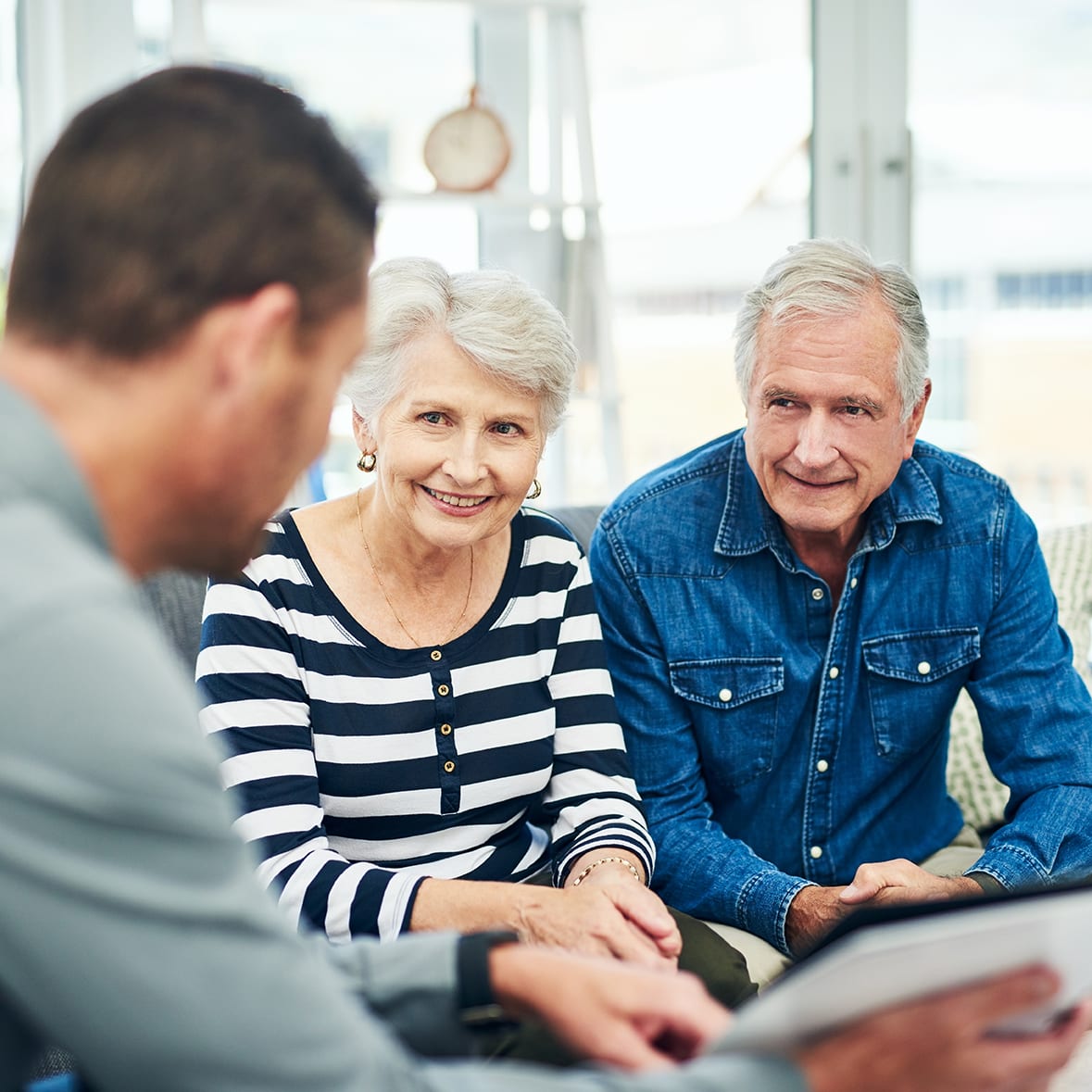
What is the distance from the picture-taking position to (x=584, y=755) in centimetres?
169

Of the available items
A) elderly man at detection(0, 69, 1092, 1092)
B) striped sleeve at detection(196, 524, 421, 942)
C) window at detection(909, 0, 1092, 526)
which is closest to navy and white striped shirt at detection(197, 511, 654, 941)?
striped sleeve at detection(196, 524, 421, 942)

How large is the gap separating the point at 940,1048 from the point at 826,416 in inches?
40.0

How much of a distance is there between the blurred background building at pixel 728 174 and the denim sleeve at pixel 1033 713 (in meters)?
1.33

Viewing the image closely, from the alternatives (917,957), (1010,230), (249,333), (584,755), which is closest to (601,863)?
(584,755)

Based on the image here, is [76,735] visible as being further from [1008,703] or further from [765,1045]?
[1008,703]

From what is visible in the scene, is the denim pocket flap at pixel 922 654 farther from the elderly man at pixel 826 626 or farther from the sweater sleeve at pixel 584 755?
the sweater sleeve at pixel 584 755

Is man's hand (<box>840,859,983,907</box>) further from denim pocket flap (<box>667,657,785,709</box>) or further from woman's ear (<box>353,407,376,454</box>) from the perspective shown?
woman's ear (<box>353,407,376,454</box>)

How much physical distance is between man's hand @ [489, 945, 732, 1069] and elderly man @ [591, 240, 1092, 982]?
788 mm

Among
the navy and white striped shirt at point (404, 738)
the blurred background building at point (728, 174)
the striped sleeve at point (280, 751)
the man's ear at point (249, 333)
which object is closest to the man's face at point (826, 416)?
the navy and white striped shirt at point (404, 738)

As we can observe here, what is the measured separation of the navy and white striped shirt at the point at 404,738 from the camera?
1.48m

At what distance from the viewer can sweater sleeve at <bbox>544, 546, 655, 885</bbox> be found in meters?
1.66

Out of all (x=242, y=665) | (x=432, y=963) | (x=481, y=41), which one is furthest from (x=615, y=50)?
(x=432, y=963)

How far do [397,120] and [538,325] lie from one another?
1591mm

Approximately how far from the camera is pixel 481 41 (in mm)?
3061
